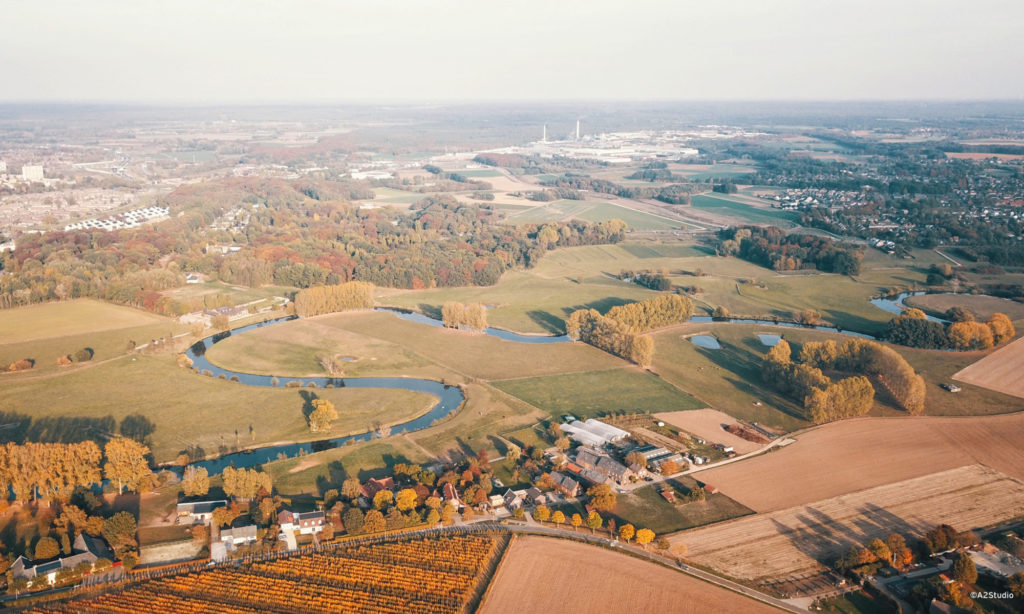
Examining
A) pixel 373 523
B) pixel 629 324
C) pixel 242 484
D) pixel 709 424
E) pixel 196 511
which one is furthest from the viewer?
pixel 629 324

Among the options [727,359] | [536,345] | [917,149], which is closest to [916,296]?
[727,359]

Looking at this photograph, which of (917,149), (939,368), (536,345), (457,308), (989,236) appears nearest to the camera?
(939,368)

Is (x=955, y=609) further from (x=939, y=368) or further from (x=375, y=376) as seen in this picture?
(x=375, y=376)

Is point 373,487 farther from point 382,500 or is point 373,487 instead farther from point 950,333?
point 950,333

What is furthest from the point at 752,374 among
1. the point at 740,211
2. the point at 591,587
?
the point at 740,211

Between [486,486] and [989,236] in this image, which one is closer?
[486,486]

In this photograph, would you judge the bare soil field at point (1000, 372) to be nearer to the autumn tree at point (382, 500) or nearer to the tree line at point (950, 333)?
the tree line at point (950, 333)
